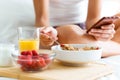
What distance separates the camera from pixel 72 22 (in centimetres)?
179

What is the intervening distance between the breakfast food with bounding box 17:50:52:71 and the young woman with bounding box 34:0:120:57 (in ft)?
1.00

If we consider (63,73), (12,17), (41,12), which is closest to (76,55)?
(63,73)

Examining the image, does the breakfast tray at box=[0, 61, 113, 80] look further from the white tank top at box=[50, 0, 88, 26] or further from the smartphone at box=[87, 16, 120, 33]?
the white tank top at box=[50, 0, 88, 26]

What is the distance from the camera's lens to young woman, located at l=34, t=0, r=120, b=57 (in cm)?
133

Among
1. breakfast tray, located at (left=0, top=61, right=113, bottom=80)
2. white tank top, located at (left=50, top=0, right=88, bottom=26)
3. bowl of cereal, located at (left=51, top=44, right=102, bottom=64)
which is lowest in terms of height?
breakfast tray, located at (left=0, top=61, right=113, bottom=80)

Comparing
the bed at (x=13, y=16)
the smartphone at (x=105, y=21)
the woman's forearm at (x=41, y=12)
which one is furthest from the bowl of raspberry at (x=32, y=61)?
the bed at (x=13, y=16)

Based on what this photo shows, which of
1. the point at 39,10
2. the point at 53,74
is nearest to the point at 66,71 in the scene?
the point at 53,74

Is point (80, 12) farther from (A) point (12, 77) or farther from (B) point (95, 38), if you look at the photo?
(A) point (12, 77)

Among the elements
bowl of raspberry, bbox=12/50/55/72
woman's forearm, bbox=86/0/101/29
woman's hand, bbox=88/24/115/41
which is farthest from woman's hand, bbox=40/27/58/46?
woman's forearm, bbox=86/0/101/29

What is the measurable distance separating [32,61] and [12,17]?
0.84 m

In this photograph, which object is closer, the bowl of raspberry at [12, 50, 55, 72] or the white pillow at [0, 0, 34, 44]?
the bowl of raspberry at [12, 50, 55, 72]

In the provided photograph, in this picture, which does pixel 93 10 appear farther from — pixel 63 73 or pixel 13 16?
pixel 63 73

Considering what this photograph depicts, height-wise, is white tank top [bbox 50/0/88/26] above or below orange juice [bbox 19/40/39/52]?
above

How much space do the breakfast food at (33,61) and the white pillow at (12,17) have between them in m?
0.76
